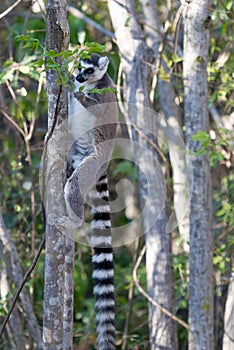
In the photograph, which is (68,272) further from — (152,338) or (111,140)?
(152,338)

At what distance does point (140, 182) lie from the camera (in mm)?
5492

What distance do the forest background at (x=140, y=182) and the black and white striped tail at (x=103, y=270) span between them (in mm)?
683

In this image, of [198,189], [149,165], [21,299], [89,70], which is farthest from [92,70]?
[21,299]

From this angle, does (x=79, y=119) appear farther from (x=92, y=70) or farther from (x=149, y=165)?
(x=149, y=165)

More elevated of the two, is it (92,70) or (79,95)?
(92,70)

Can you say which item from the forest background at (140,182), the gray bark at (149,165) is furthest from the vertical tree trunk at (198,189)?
the gray bark at (149,165)

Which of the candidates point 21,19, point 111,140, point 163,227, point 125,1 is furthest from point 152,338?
point 21,19

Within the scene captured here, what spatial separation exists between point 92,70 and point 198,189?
1212 mm

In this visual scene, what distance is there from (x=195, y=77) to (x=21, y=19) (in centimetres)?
404

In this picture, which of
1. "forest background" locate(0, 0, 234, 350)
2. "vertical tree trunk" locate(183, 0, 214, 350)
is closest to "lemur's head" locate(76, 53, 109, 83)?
"forest background" locate(0, 0, 234, 350)

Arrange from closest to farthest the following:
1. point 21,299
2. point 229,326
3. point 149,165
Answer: point 229,326 → point 149,165 → point 21,299

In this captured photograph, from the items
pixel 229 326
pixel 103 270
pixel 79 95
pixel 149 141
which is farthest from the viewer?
pixel 149 141

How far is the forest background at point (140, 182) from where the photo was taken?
16.0 ft

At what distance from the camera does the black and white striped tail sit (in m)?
3.77
